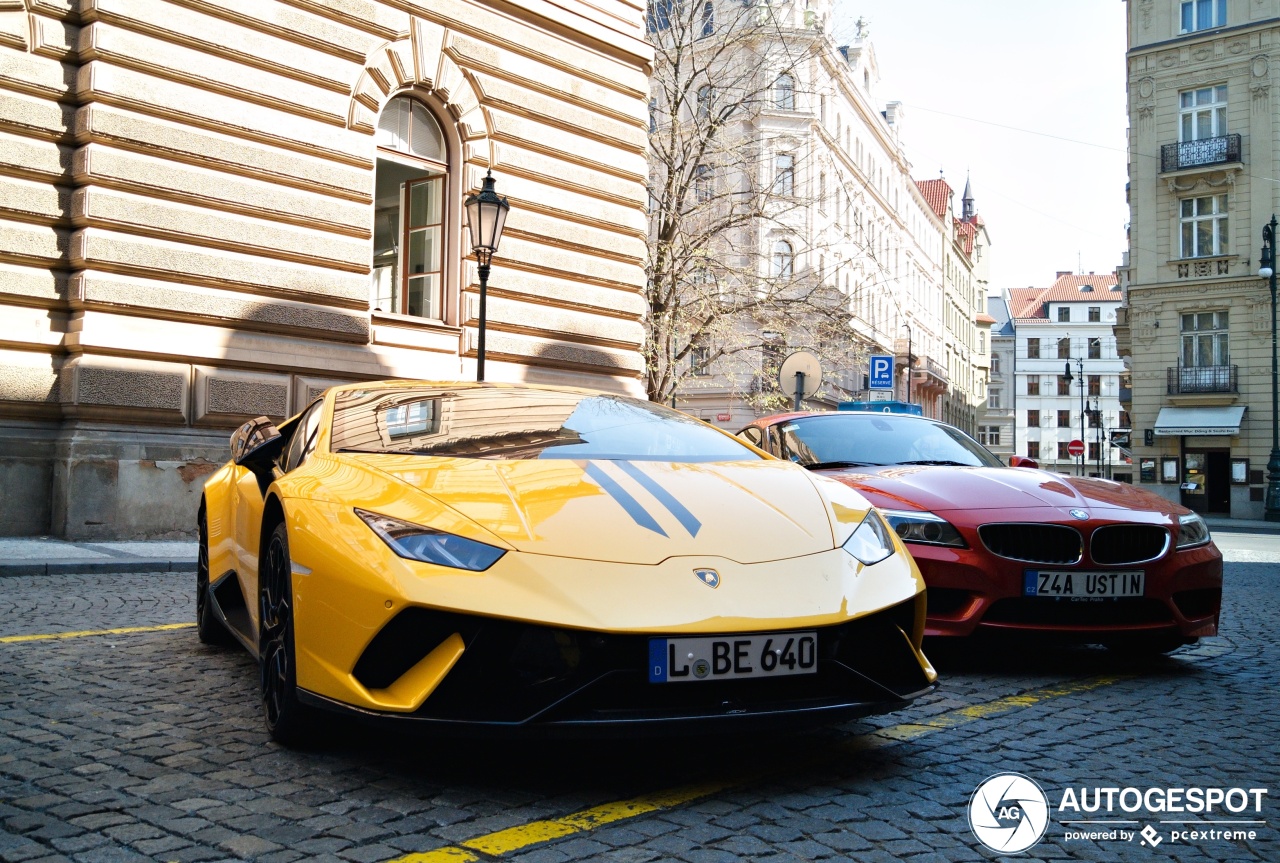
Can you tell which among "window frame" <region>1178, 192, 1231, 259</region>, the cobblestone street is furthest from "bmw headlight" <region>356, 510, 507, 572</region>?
"window frame" <region>1178, 192, 1231, 259</region>

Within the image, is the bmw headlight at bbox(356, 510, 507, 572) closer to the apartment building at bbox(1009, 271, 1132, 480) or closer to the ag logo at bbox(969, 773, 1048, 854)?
the ag logo at bbox(969, 773, 1048, 854)

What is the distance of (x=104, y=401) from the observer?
11.0 meters

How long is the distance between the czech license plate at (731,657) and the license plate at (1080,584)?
91.8 inches

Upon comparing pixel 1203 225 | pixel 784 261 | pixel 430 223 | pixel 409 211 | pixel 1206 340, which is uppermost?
pixel 1203 225

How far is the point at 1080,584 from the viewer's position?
529 centimetres

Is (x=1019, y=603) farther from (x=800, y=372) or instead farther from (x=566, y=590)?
(x=800, y=372)

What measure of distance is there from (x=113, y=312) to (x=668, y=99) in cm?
1461

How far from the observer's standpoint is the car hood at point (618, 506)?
3.37m

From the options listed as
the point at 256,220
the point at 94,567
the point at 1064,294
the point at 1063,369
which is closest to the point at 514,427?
the point at 94,567

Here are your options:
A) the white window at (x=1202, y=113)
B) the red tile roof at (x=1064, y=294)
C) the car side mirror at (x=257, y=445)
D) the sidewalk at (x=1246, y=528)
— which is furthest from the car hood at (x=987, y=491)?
the red tile roof at (x=1064, y=294)

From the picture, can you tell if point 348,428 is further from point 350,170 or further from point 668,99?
point 668,99

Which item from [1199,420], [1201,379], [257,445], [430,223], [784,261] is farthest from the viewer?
[1201,379]

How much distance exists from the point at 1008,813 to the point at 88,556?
8.40m

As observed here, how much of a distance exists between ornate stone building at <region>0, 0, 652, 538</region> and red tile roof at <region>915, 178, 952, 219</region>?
76.3m
